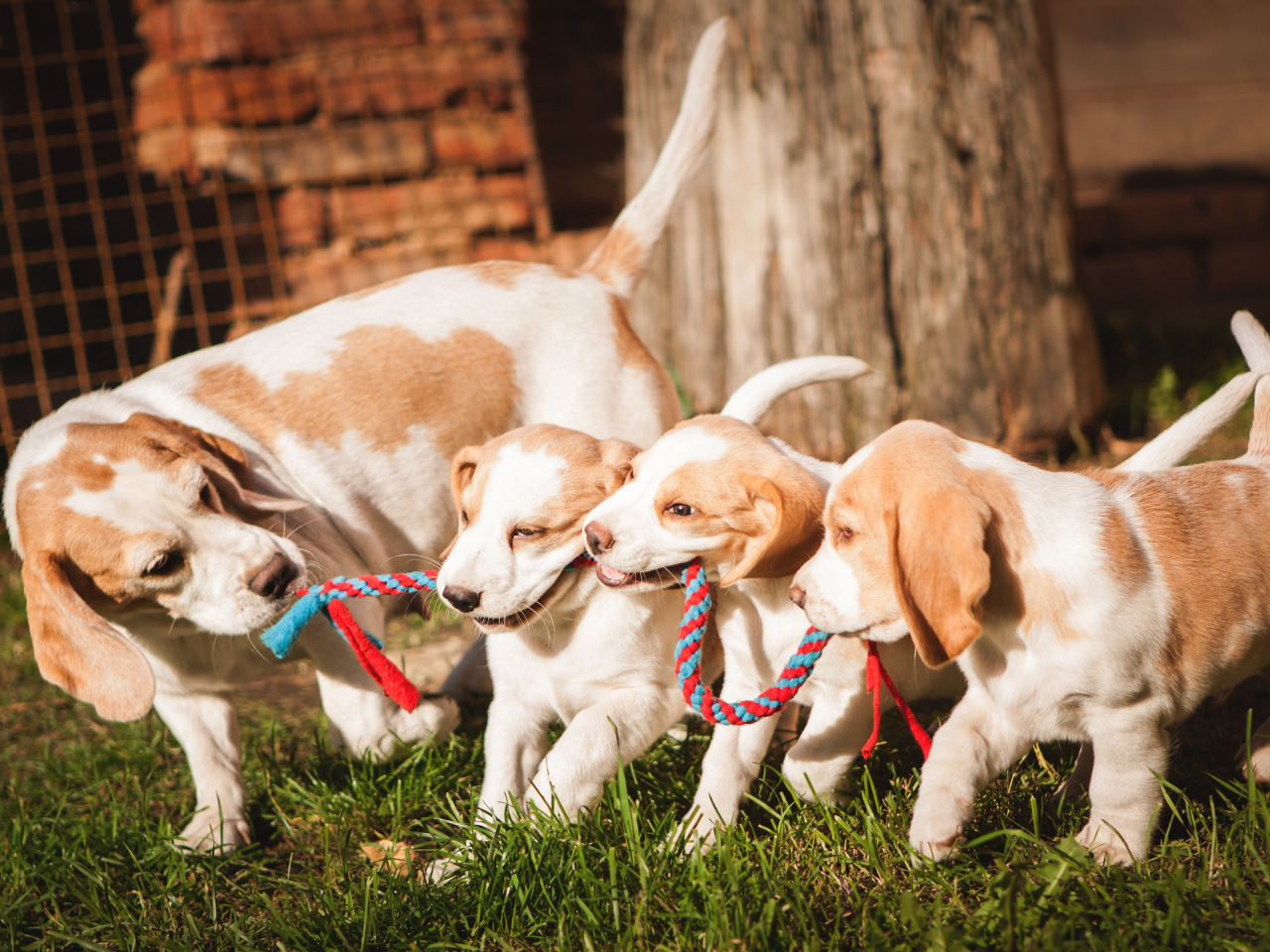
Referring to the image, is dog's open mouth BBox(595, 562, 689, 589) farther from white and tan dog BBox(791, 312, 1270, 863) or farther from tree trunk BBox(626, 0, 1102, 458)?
tree trunk BBox(626, 0, 1102, 458)

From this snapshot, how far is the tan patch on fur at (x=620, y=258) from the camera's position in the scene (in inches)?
144

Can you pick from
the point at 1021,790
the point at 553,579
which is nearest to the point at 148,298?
the point at 553,579

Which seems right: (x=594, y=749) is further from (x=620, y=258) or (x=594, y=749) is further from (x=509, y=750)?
(x=620, y=258)

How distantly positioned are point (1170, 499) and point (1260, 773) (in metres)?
0.69

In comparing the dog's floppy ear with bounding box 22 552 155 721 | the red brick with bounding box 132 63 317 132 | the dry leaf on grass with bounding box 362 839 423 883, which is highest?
the red brick with bounding box 132 63 317 132

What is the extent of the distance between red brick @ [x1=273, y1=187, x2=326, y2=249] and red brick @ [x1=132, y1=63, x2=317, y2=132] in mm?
438

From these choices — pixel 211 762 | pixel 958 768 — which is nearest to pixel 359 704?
pixel 211 762

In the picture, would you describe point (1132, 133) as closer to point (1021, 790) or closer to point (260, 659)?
point (1021, 790)

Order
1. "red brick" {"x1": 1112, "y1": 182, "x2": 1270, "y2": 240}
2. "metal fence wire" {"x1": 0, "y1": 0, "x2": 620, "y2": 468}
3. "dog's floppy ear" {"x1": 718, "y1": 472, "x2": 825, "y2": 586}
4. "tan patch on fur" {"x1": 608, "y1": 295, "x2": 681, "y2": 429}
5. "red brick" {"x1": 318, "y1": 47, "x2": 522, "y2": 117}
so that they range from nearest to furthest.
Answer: "dog's floppy ear" {"x1": 718, "y1": 472, "x2": 825, "y2": 586} → "tan patch on fur" {"x1": 608, "y1": 295, "x2": 681, "y2": 429} → "metal fence wire" {"x1": 0, "y1": 0, "x2": 620, "y2": 468} → "red brick" {"x1": 318, "y1": 47, "x2": 522, "y2": 117} → "red brick" {"x1": 1112, "y1": 182, "x2": 1270, "y2": 240}

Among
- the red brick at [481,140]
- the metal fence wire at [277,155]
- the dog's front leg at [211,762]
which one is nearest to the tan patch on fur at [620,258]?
the dog's front leg at [211,762]

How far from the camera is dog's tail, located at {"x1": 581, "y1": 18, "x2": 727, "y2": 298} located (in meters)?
3.53

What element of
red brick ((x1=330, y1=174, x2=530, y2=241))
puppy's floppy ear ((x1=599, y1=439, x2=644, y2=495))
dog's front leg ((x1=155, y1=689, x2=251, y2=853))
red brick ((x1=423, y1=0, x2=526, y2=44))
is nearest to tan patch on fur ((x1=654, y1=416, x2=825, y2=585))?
puppy's floppy ear ((x1=599, y1=439, x2=644, y2=495))

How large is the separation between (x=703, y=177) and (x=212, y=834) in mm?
3426

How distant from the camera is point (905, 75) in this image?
14.3ft
